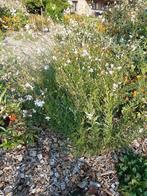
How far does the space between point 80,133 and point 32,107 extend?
0.72 meters

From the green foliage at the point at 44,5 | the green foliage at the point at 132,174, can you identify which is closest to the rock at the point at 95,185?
the green foliage at the point at 132,174

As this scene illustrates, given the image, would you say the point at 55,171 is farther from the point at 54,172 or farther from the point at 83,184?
the point at 83,184

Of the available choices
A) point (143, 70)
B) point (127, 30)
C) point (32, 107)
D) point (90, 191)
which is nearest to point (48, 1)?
point (127, 30)

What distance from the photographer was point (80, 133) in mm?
3330

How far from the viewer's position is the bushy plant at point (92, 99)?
133 inches

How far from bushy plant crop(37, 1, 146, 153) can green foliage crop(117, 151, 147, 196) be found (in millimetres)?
194

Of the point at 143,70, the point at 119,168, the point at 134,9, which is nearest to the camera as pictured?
the point at 119,168

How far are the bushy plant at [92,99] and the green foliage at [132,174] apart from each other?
0.64 ft

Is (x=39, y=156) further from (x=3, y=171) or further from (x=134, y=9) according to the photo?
(x=134, y=9)

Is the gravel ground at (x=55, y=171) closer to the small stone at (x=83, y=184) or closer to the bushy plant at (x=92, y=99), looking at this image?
the small stone at (x=83, y=184)

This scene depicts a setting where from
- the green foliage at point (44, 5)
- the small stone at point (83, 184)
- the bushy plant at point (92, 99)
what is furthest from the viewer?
the green foliage at point (44, 5)

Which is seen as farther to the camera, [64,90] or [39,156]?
[64,90]

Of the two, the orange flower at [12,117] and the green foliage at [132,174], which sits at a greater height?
the orange flower at [12,117]

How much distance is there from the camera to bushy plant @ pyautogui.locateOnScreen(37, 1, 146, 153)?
3.39 metres
